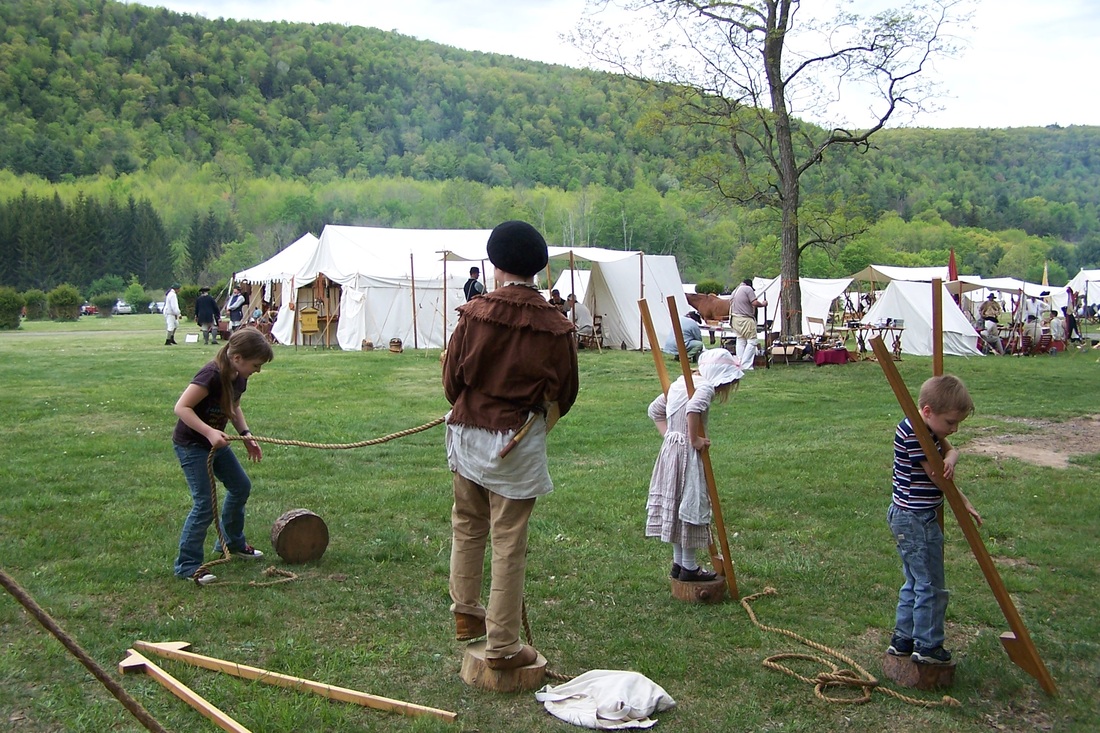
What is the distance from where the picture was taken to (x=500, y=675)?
13.3 ft

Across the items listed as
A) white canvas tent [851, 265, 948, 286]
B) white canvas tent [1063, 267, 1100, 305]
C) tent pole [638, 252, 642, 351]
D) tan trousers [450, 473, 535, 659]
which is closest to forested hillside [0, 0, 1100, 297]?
white canvas tent [1063, 267, 1100, 305]

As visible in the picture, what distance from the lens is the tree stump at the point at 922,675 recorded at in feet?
13.7

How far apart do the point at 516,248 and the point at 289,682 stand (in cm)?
221

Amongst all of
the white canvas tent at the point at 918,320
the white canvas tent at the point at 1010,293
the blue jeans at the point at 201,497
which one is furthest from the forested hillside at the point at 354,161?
the blue jeans at the point at 201,497

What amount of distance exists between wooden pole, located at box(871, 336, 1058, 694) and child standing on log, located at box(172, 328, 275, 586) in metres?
3.39

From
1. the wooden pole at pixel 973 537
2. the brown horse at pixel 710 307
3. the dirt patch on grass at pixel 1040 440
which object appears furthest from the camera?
the brown horse at pixel 710 307

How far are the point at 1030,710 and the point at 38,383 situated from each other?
53.8 ft

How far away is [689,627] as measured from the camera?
4.97m

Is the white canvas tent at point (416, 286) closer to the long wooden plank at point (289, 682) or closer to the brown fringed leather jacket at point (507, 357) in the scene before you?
the long wooden plank at point (289, 682)

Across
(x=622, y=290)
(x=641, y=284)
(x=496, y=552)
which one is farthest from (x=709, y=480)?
(x=622, y=290)

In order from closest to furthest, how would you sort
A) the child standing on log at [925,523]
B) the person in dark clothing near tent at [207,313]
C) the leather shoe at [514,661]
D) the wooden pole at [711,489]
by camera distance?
the leather shoe at [514,661]
the child standing on log at [925,523]
the wooden pole at [711,489]
the person in dark clothing near tent at [207,313]

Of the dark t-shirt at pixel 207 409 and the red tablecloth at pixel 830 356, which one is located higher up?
the dark t-shirt at pixel 207 409

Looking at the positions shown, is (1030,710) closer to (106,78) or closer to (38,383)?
(38,383)

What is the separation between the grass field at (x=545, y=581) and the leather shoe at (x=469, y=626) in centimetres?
19
